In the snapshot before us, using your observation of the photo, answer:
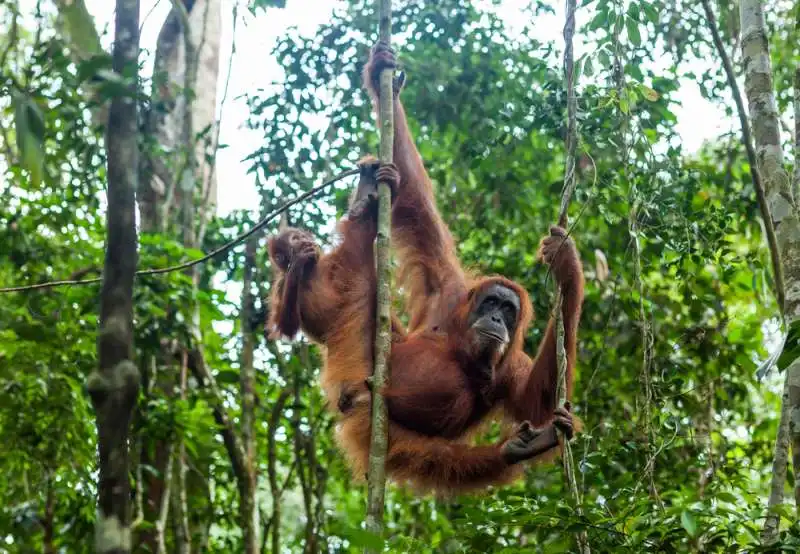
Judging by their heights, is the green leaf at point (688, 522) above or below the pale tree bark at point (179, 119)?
below

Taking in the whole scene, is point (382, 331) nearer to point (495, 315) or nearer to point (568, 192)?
point (568, 192)

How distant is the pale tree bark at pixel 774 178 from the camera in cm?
327

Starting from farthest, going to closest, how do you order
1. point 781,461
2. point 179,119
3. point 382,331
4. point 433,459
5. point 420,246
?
point 179,119, point 420,246, point 433,459, point 382,331, point 781,461

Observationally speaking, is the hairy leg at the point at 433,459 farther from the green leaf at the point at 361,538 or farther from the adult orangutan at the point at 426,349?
the green leaf at the point at 361,538

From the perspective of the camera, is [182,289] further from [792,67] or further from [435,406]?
[792,67]

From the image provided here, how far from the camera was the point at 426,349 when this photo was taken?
186 inches

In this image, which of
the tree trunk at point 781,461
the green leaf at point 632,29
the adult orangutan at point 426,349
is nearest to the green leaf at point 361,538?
the tree trunk at point 781,461

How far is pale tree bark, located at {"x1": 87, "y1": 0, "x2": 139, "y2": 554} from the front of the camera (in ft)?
4.76

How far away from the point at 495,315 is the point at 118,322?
3267 mm

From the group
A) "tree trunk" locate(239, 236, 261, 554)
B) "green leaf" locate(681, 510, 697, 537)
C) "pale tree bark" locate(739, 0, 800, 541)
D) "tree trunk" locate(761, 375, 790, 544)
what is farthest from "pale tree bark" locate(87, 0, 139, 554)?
"tree trunk" locate(239, 236, 261, 554)

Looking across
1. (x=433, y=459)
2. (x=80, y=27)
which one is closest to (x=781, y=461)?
(x=433, y=459)

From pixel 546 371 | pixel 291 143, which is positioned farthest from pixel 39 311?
pixel 546 371

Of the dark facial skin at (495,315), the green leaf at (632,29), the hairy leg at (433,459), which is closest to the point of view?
the green leaf at (632,29)

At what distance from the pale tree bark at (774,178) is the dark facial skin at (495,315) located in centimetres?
151
